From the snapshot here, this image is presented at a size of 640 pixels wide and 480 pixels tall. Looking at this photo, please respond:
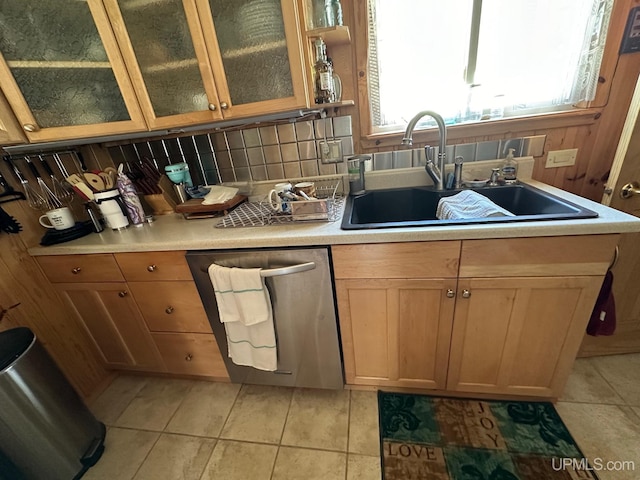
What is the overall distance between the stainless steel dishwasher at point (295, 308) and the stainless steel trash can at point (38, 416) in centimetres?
62

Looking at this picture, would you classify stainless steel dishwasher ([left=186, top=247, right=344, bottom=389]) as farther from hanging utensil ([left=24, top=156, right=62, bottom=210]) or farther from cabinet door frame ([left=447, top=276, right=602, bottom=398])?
hanging utensil ([left=24, top=156, right=62, bottom=210])

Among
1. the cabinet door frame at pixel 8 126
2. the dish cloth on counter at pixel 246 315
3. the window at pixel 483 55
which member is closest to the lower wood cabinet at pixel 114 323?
the dish cloth on counter at pixel 246 315

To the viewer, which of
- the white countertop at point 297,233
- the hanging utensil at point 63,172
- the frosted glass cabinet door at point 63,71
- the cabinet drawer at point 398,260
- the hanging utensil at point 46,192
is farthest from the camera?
the hanging utensil at point 63,172

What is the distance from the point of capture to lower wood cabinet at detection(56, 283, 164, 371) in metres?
1.22

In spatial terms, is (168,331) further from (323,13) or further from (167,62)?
(323,13)

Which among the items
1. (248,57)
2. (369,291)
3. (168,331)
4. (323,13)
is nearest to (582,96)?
(323,13)

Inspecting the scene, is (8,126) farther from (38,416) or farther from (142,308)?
(38,416)

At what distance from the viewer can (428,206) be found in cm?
134

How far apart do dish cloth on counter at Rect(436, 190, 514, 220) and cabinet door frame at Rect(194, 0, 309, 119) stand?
75cm

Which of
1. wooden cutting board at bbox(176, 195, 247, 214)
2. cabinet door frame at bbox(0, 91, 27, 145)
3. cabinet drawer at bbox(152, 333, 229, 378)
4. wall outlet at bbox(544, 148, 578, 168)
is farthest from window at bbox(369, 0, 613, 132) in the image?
cabinet door frame at bbox(0, 91, 27, 145)

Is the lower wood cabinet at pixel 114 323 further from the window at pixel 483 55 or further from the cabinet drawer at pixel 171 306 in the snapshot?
the window at pixel 483 55

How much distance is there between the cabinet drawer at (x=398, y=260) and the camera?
0.88 m

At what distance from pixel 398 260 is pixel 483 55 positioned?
3.66 feet

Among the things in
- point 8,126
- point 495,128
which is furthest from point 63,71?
point 495,128
